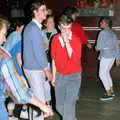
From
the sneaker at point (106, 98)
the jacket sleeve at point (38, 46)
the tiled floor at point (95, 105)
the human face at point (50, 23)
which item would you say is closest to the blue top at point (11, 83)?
the jacket sleeve at point (38, 46)

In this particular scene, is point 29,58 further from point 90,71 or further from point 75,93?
point 90,71

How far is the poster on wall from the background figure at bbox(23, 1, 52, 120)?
197 inches

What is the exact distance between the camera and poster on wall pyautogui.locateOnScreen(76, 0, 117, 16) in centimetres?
1127

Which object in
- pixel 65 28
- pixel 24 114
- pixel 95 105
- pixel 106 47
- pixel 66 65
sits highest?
pixel 65 28

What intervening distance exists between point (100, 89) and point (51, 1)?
2.96m

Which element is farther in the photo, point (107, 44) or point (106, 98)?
point (106, 98)

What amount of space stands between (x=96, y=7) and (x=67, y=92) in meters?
5.21

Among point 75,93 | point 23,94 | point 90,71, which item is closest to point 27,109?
point 75,93

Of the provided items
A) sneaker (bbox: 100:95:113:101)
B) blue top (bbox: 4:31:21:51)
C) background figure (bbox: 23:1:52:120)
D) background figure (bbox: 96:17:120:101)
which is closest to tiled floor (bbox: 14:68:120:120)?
sneaker (bbox: 100:95:113:101)

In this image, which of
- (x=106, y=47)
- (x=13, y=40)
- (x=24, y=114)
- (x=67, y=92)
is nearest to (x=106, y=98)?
(x=106, y=47)

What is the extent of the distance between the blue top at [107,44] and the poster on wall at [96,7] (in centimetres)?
252

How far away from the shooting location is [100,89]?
10.2 m

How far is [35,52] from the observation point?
249 inches

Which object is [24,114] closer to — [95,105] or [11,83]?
[95,105]
